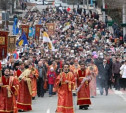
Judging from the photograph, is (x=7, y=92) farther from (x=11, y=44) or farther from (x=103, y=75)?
(x=103, y=75)

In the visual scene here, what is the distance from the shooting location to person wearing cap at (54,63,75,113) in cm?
2377

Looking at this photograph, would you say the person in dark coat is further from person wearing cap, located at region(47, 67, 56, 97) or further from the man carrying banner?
the man carrying banner

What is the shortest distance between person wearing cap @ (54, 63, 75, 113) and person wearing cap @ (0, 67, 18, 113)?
2.74 meters

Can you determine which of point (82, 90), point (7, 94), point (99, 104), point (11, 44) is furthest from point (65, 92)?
point (11, 44)

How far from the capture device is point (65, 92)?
2386 cm

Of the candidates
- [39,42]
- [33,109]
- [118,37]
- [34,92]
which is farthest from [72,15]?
[33,109]

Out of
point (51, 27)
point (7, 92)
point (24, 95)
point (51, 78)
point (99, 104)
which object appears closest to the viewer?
point (7, 92)

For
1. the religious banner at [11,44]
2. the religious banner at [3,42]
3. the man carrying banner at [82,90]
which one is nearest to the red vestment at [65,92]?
the man carrying banner at [82,90]

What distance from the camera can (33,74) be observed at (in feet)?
92.2

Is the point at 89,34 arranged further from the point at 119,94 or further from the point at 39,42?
the point at 119,94

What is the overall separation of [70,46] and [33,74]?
18356mm

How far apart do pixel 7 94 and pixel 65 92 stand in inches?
120

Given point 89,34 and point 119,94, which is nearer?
point 119,94

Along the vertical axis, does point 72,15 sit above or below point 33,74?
above
